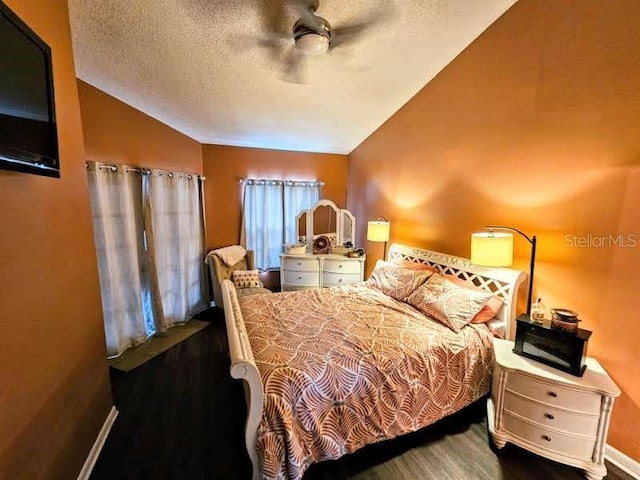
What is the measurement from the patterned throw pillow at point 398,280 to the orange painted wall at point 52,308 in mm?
2430

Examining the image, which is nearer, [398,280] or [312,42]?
[312,42]

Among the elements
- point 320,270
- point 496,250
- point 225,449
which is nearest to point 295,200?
point 320,270

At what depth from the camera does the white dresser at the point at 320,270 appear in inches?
155

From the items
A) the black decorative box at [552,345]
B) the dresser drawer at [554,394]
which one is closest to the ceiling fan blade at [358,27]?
the black decorative box at [552,345]

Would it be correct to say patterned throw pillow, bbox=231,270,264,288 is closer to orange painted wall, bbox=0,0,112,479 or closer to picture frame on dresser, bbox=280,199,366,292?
picture frame on dresser, bbox=280,199,366,292

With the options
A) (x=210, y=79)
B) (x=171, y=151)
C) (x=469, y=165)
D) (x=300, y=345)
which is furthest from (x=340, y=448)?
(x=171, y=151)

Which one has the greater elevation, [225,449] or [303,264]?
[303,264]

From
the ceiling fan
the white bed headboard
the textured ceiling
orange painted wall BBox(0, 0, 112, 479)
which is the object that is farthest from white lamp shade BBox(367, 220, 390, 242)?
orange painted wall BBox(0, 0, 112, 479)

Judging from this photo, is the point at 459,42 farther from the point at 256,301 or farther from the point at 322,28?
the point at 256,301

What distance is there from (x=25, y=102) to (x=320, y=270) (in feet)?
10.7

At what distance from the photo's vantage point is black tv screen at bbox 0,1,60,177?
3.21ft

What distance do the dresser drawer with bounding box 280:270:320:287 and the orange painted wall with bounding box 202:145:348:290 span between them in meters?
0.74

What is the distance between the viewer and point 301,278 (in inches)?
157

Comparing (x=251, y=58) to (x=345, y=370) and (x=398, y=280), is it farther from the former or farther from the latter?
(x=345, y=370)
